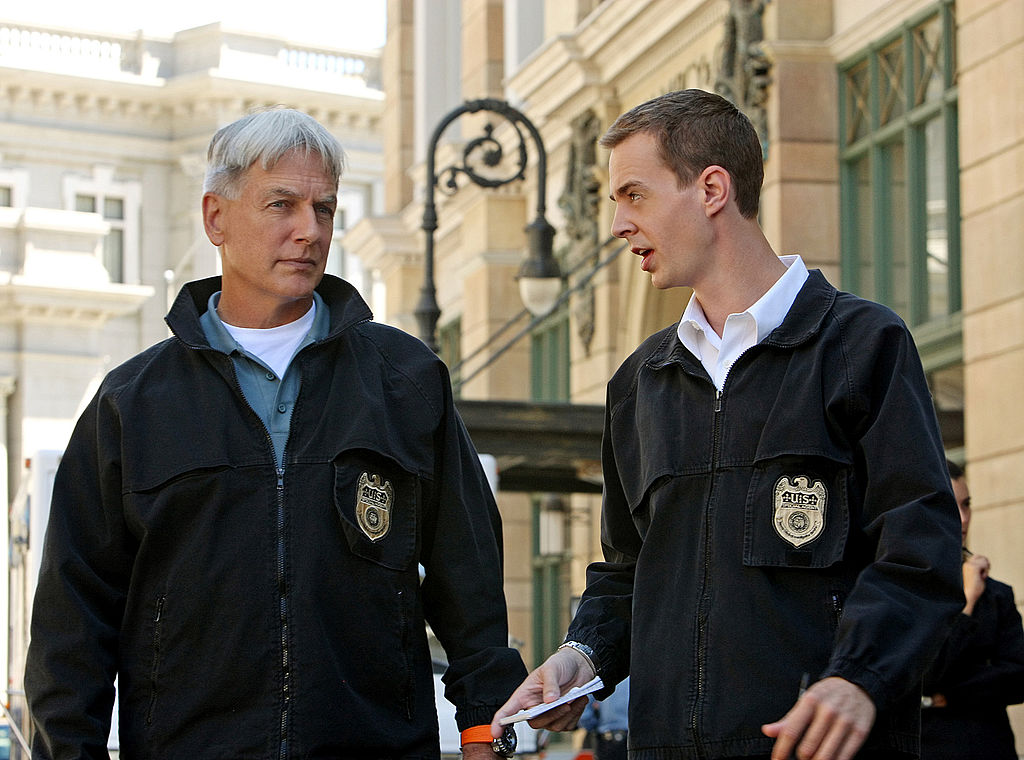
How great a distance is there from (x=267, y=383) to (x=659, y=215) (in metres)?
1.10

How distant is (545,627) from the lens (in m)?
26.4

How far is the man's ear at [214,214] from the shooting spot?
16.2 ft

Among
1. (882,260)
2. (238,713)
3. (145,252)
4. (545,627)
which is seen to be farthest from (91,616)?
(145,252)

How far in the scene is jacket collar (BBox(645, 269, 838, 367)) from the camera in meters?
4.27

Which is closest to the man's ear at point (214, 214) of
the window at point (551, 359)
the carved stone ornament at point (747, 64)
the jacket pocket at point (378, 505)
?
→ the jacket pocket at point (378, 505)

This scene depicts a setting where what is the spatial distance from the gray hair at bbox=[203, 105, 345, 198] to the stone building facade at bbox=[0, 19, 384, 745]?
41.6 m

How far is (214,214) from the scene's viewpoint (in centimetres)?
495

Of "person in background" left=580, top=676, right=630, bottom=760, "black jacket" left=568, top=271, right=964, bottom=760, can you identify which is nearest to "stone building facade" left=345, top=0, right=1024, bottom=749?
"black jacket" left=568, top=271, right=964, bottom=760

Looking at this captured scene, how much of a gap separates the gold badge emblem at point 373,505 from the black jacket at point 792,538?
0.67 m

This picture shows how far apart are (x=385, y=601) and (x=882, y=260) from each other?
37.5 ft

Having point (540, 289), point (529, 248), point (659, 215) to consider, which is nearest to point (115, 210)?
point (529, 248)

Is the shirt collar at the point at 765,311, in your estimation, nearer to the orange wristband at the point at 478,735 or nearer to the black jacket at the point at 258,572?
the black jacket at the point at 258,572

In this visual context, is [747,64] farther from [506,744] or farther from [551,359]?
[506,744]

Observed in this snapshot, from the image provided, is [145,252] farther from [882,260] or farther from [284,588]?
[284,588]
